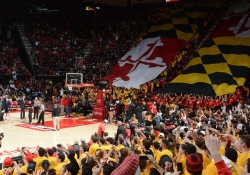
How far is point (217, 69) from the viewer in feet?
74.1

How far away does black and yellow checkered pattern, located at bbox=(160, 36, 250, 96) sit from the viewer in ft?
69.1

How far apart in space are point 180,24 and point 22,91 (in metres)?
15.6

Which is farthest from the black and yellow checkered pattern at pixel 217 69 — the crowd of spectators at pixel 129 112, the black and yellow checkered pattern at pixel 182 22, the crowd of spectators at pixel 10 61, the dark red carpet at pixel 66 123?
the crowd of spectators at pixel 10 61

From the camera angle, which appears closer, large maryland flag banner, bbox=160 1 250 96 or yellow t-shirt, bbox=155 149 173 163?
yellow t-shirt, bbox=155 149 173 163

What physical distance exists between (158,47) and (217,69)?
22.5ft

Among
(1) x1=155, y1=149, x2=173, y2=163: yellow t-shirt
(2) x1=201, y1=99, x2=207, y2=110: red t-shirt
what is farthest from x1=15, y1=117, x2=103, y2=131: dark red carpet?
(1) x1=155, y1=149, x2=173, y2=163: yellow t-shirt

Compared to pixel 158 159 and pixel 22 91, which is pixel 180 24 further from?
pixel 158 159

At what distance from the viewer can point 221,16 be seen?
1150 inches

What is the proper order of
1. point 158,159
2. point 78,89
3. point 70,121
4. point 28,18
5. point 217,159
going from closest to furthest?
point 217,159 < point 158,159 < point 70,121 < point 78,89 < point 28,18

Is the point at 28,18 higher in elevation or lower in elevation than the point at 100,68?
higher

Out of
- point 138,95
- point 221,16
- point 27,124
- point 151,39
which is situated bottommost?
point 27,124

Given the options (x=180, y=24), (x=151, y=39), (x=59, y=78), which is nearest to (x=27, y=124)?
(x=59, y=78)

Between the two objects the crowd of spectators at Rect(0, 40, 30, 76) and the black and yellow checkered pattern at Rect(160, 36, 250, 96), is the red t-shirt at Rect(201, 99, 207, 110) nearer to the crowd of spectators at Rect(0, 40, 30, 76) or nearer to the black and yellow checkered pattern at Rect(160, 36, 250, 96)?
the black and yellow checkered pattern at Rect(160, 36, 250, 96)

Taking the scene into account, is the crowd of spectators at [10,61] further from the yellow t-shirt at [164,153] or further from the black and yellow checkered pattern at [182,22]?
the yellow t-shirt at [164,153]
